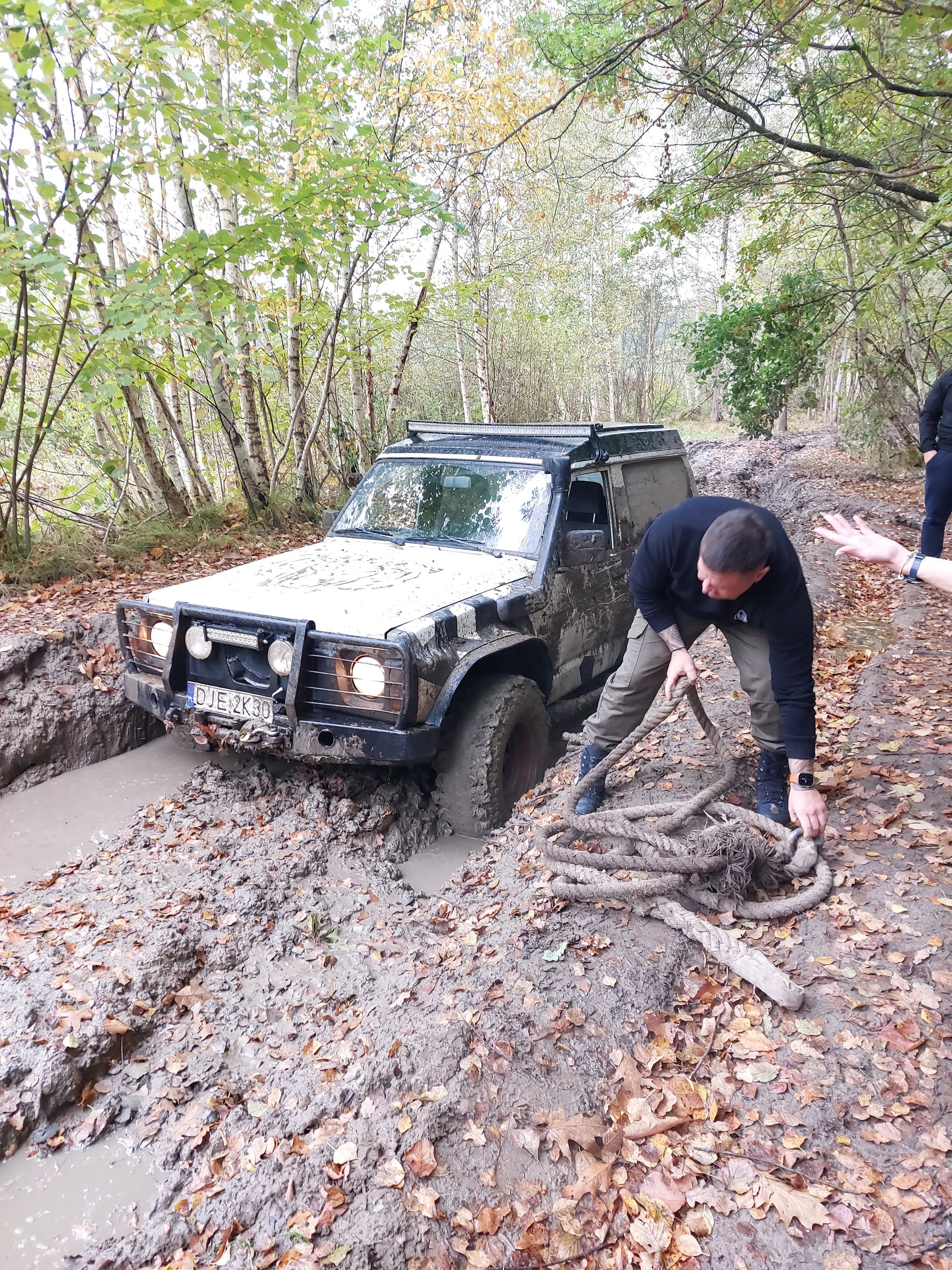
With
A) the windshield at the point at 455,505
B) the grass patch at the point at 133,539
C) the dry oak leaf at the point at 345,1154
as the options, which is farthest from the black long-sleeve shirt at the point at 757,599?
the grass patch at the point at 133,539

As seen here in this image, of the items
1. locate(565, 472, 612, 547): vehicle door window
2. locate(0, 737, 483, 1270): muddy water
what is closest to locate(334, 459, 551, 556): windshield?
locate(565, 472, 612, 547): vehicle door window

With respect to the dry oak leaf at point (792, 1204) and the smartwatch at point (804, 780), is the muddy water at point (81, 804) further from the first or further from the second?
the dry oak leaf at point (792, 1204)

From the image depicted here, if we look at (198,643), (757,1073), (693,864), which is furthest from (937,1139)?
(198,643)

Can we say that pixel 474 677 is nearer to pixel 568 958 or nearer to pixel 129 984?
pixel 568 958

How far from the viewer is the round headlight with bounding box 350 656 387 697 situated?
3357 mm

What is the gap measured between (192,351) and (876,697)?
6.47 m

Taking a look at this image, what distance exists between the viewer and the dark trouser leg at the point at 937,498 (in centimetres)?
537

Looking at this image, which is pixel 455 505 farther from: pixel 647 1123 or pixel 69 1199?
pixel 69 1199

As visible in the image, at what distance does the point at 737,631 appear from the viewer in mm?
3271

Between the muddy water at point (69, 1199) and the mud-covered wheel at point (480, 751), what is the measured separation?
194cm

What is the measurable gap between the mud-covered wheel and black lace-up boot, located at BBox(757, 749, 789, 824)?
124cm

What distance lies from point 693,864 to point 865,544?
1.35 meters

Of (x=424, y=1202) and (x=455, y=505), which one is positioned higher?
(x=455, y=505)

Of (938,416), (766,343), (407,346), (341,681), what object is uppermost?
(407,346)
